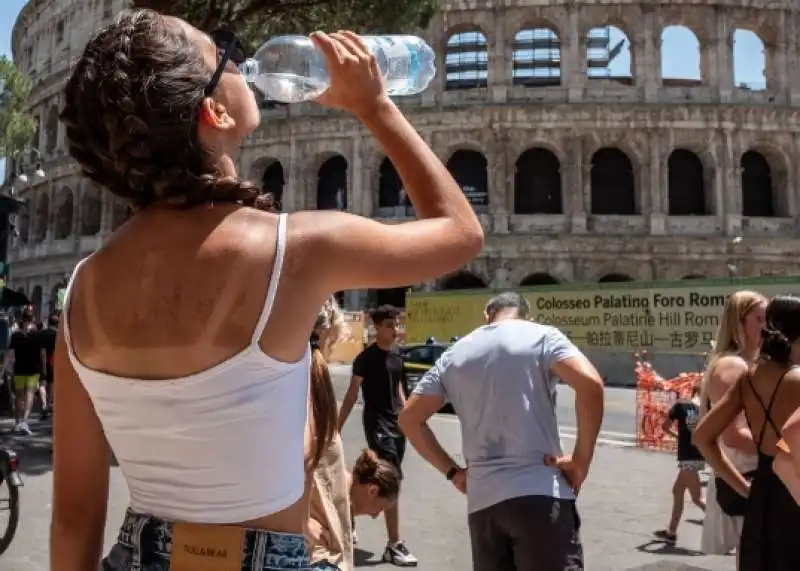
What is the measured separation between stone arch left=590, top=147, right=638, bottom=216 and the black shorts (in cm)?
2433

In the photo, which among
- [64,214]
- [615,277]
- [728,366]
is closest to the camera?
[728,366]

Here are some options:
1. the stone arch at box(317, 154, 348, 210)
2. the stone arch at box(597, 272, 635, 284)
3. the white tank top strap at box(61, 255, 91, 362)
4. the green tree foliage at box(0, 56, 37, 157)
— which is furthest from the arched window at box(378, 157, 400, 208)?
the white tank top strap at box(61, 255, 91, 362)

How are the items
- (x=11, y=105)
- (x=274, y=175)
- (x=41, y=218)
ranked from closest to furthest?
(x=11, y=105), (x=274, y=175), (x=41, y=218)

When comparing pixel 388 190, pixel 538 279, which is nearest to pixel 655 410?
pixel 538 279

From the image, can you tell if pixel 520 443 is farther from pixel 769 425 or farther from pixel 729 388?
pixel 729 388

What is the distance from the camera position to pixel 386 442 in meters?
6.29

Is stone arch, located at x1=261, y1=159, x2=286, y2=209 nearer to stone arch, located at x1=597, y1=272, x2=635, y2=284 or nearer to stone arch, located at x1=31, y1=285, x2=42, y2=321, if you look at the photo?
stone arch, located at x1=31, y1=285, x2=42, y2=321

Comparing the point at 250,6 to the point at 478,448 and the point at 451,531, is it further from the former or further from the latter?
the point at 478,448

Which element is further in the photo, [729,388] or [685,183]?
[685,183]

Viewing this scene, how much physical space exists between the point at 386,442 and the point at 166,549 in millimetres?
5125

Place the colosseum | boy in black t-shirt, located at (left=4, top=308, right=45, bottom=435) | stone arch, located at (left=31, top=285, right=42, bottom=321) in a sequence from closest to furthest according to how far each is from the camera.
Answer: boy in black t-shirt, located at (left=4, top=308, right=45, bottom=435) → the colosseum → stone arch, located at (left=31, top=285, right=42, bottom=321)

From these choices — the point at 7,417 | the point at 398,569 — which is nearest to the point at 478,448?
the point at 398,569

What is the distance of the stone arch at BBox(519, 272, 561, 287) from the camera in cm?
2795

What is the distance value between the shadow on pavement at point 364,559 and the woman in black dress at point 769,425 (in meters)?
2.92
